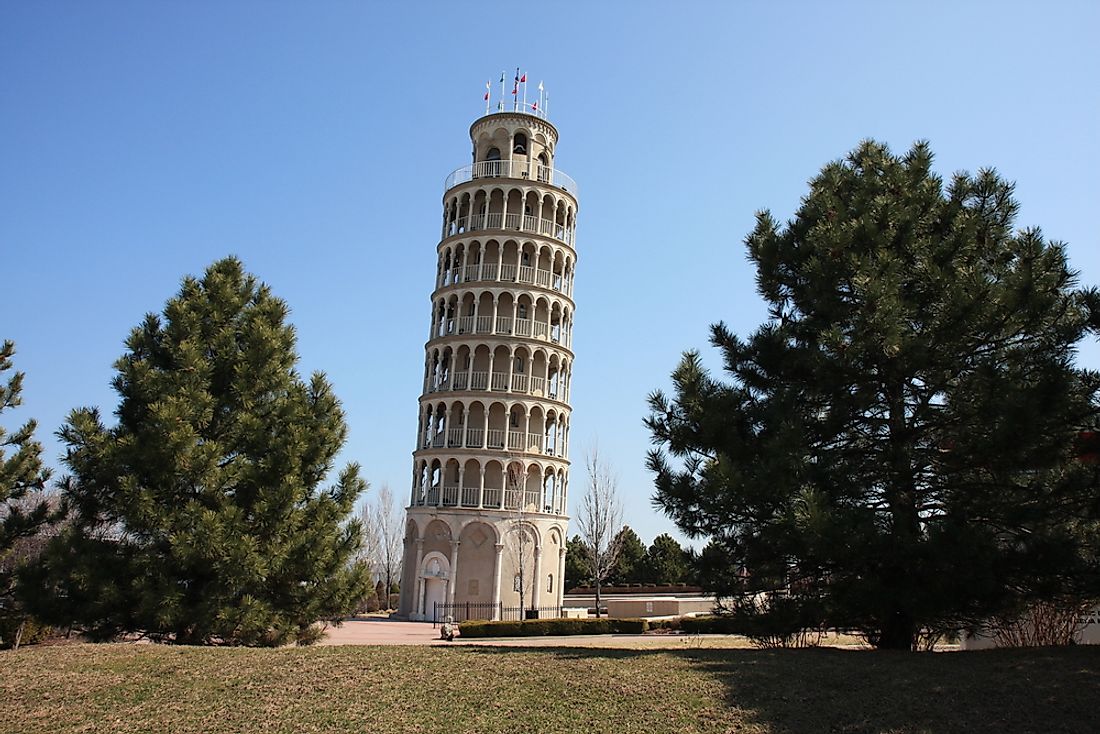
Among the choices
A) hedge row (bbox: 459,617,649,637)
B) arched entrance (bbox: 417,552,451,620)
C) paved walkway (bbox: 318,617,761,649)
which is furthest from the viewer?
arched entrance (bbox: 417,552,451,620)

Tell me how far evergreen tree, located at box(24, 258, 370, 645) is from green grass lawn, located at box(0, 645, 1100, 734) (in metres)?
1.67

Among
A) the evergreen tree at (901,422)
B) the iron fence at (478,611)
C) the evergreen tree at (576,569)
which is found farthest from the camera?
the evergreen tree at (576,569)

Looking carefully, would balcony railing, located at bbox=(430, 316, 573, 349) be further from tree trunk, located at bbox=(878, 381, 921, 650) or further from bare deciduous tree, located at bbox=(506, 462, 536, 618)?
tree trunk, located at bbox=(878, 381, 921, 650)

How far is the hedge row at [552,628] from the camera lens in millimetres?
30109

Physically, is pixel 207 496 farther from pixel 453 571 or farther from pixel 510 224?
pixel 510 224

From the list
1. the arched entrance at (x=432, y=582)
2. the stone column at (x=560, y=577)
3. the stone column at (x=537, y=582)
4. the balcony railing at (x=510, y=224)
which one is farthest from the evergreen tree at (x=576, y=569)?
the balcony railing at (x=510, y=224)

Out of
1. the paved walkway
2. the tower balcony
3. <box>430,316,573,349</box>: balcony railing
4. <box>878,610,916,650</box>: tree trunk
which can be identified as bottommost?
the paved walkway

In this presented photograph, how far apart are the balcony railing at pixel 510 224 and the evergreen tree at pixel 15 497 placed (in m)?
24.8

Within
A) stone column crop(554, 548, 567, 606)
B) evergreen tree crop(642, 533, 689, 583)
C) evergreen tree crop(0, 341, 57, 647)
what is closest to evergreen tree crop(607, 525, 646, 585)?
evergreen tree crop(642, 533, 689, 583)

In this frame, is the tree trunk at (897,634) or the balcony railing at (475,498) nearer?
the tree trunk at (897,634)

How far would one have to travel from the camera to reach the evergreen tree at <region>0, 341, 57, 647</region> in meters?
16.2

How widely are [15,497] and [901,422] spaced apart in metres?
19.9

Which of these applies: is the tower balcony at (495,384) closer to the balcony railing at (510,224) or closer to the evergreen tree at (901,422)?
the balcony railing at (510,224)

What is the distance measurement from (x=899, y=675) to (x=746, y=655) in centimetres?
251
